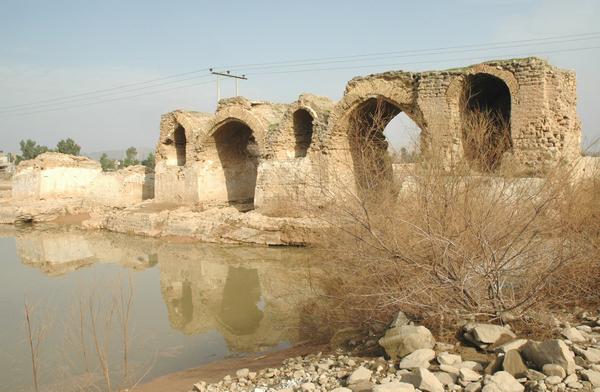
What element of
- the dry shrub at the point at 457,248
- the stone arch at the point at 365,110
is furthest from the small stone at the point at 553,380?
the stone arch at the point at 365,110

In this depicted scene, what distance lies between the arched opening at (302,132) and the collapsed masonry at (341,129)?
3 cm

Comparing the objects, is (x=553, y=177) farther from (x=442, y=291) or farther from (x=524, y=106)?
(x=524, y=106)

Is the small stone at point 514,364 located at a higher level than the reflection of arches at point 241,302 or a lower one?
higher

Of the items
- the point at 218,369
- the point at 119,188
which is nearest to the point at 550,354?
the point at 218,369

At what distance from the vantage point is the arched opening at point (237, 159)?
16.5 m

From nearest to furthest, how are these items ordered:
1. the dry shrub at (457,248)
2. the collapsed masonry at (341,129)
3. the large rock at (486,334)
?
the large rock at (486,334), the dry shrub at (457,248), the collapsed masonry at (341,129)

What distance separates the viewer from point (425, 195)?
461 cm

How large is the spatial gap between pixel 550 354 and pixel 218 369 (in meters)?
3.00

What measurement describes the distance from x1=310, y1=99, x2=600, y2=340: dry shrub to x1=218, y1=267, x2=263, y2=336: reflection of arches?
1.30 meters

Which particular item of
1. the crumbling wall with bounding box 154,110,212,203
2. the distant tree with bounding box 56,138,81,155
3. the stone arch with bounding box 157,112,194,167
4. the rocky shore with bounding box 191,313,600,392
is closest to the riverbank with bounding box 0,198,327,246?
the crumbling wall with bounding box 154,110,212,203

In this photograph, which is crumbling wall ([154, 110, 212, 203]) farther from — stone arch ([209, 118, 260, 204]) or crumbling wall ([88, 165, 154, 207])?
crumbling wall ([88, 165, 154, 207])

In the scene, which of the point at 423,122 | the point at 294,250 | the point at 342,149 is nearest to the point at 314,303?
the point at 294,250

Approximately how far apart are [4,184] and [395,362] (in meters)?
37.0

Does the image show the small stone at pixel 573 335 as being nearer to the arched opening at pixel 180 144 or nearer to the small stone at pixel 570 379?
the small stone at pixel 570 379
